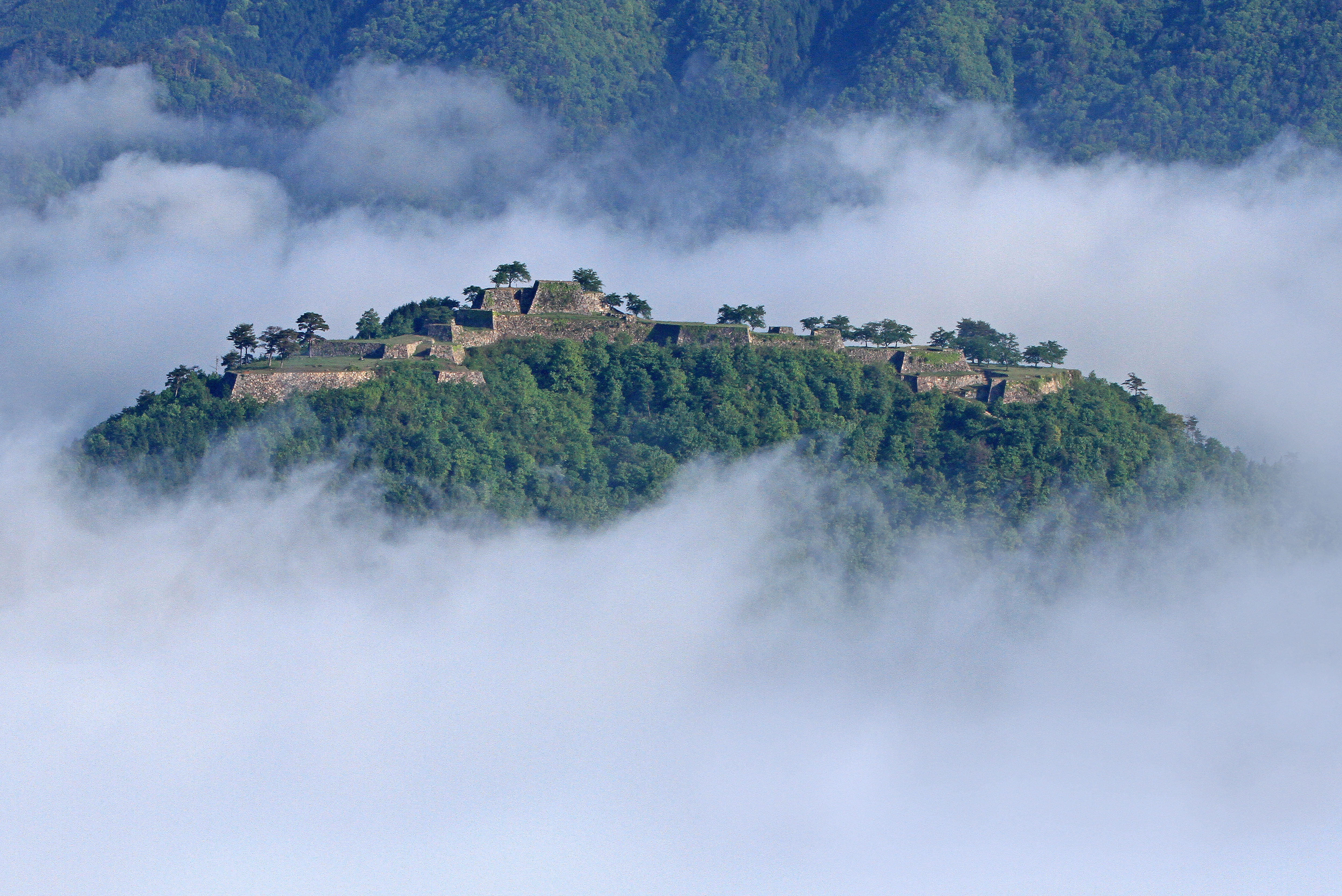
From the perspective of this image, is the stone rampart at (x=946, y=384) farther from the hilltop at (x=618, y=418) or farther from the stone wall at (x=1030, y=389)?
the stone wall at (x=1030, y=389)

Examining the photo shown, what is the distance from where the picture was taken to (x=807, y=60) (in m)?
155

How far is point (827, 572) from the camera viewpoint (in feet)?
235

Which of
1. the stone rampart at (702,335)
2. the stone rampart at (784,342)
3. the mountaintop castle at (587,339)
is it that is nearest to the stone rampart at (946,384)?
the mountaintop castle at (587,339)

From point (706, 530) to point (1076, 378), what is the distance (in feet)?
47.9

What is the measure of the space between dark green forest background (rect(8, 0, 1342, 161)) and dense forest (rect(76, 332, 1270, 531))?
242ft

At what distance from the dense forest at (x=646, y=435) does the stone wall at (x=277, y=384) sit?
42cm

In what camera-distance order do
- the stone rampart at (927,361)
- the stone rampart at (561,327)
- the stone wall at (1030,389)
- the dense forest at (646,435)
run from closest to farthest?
1. the dense forest at (646,435)
2. the stone rampart at (561,327)
3. the stone wall at (1030,389)
4. the stone rampart at (927,361)

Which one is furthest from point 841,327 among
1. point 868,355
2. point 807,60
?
point 807,60

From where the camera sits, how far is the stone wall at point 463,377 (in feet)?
217

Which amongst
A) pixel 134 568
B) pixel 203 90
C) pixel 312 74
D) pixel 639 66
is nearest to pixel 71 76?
pixel 203 90

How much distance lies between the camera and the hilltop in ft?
212

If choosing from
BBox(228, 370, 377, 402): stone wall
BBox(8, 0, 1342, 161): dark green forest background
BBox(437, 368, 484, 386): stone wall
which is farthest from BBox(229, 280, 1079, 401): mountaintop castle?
BBox(8, 0, 1342, 161): dark green forest background

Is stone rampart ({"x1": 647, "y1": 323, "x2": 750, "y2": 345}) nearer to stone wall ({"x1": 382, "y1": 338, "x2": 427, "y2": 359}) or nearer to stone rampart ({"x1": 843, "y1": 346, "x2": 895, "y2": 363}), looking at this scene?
stone rampart ({"x1": 843, "y1": 346, "x2": 895, "y2": 363})

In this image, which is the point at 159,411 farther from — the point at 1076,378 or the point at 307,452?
the point at 1076,378
